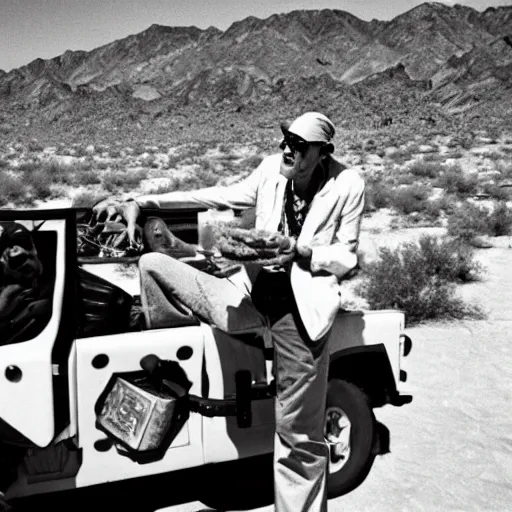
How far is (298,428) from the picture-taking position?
3.46 metres

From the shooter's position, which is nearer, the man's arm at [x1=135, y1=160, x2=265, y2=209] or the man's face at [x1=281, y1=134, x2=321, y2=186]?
the man's face at [x1=281, y1=134, x2=321, y2=186]

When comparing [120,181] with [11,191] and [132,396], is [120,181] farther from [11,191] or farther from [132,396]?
[132,396]

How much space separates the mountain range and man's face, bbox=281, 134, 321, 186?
5142 cm

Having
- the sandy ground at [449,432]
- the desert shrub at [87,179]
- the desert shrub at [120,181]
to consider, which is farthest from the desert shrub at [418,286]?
the desert shrub at [87,179]

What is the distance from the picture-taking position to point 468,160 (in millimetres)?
27875

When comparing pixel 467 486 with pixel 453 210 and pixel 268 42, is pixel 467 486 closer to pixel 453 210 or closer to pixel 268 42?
pixel 453 210

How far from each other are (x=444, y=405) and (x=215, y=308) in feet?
9.54

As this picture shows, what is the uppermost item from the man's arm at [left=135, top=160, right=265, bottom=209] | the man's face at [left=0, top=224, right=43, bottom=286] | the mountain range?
the mountain range

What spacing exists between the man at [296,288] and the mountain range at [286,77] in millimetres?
51355

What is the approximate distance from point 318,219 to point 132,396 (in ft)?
4.11

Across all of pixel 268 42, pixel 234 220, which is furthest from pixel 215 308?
pixel 268 42

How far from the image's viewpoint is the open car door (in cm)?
309

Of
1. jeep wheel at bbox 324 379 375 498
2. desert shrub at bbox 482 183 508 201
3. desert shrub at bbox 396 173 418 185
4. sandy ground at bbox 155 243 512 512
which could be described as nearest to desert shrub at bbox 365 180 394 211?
desert shrub at bbox 482 183 508 201

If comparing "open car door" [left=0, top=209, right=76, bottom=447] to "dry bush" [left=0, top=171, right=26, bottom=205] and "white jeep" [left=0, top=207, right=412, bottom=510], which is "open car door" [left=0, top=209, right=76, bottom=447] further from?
"dry bush" [left=0, top=171, right=26, bottom=205]
